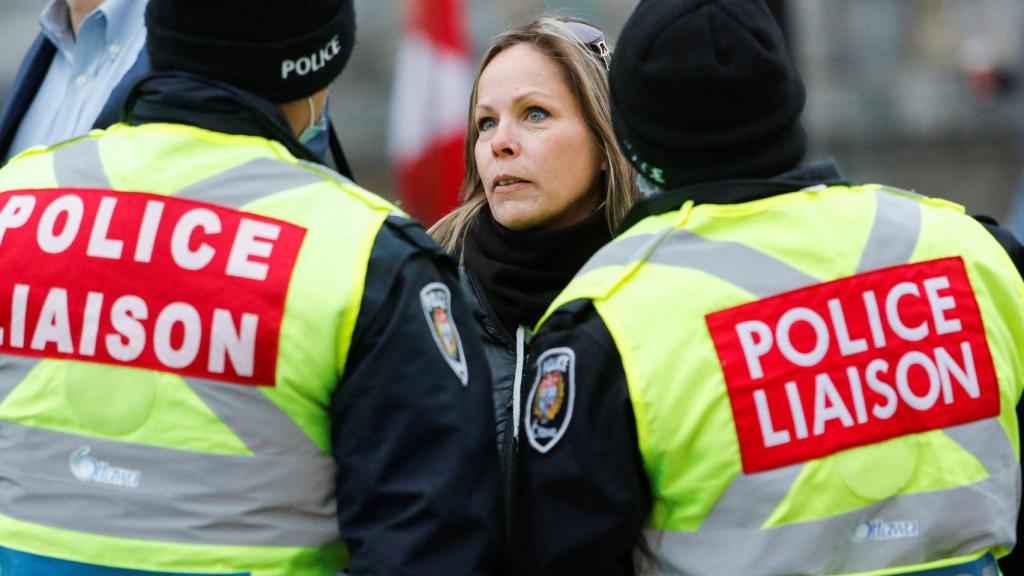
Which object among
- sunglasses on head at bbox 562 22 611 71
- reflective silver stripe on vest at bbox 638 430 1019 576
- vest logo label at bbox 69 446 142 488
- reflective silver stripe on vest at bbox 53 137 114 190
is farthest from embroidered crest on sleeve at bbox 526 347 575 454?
sunglasses on head at bbox 562 22 611 71

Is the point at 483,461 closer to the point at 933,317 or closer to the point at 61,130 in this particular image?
the point at 933,317

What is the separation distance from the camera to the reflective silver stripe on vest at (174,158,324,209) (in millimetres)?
2756

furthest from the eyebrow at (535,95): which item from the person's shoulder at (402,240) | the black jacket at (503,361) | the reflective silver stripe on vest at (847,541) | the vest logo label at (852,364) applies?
the reflective silver stripe on vest at (847,541)

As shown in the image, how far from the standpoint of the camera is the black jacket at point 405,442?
8.87ft

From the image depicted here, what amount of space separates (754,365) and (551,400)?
0.37m

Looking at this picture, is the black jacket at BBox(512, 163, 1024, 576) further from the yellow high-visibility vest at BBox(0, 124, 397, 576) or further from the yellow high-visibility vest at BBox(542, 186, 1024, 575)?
the yellow high-visibility vest at BBox(0, 124, 397, 576)

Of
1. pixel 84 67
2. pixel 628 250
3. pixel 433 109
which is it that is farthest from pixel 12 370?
pixel 433 109

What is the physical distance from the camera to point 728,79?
2811mm

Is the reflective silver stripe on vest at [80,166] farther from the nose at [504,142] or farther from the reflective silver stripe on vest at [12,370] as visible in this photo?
the nose at [504,142]

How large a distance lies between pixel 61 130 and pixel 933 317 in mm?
2153

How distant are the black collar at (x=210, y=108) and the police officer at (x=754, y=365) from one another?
615 millimetres

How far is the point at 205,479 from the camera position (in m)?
2.71

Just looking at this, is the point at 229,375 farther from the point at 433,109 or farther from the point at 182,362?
the point at 433,109

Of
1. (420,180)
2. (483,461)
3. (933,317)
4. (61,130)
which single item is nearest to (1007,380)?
(933,317)
